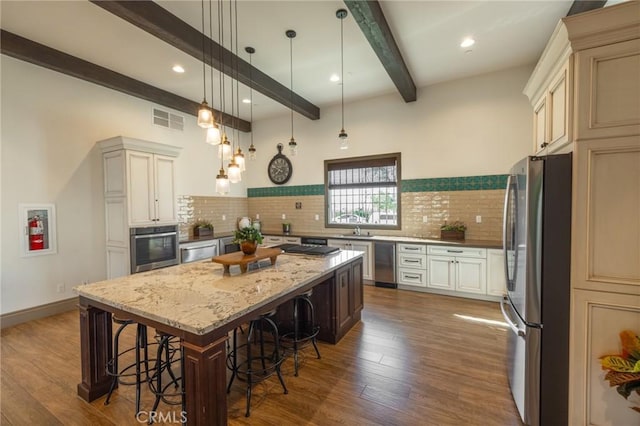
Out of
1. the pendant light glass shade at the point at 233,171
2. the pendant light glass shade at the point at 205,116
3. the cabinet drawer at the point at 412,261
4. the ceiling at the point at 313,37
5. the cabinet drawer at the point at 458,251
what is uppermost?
the ceiling at the point at 313,37

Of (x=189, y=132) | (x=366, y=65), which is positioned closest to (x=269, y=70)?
(x=366, y=65)

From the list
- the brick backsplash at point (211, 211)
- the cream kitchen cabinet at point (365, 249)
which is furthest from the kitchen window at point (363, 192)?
the brick backsplash at point (211, 211)

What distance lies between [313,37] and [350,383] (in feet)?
12.1

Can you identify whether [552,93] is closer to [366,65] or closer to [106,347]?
[366,65]

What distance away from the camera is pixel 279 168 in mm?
6426

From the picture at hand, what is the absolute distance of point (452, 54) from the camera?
12.4 feet

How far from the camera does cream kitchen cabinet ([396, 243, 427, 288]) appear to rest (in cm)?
444

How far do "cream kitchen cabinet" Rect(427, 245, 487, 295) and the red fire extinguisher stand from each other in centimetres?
545

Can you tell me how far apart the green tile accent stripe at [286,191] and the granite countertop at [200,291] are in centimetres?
335

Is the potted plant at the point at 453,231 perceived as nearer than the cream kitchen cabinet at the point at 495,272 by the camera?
No

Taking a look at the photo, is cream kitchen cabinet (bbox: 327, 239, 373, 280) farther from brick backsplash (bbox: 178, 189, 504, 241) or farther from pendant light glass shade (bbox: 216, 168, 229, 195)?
pendant light glass shade (bbox: 216, 168, 229, 195)

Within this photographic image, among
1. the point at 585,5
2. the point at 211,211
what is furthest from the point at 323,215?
the point at 585,5

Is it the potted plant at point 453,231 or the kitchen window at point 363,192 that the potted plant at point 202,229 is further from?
the potted plant at point 453,231

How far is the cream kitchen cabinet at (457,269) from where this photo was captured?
4.04 metres
